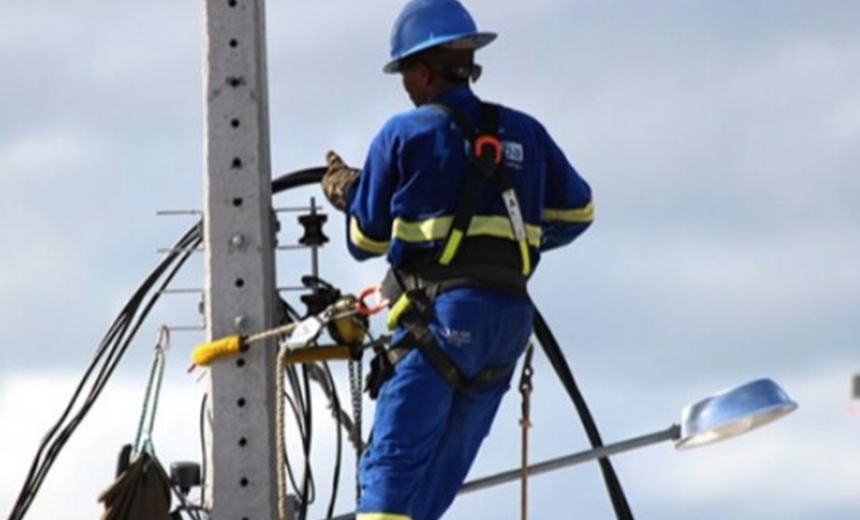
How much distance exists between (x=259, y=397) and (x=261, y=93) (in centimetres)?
118

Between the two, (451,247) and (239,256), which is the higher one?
(239,256)

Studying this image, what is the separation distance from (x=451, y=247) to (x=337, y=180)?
2.34 ft

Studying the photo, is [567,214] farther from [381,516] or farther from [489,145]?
[381,516]

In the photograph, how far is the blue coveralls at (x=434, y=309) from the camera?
13.4m

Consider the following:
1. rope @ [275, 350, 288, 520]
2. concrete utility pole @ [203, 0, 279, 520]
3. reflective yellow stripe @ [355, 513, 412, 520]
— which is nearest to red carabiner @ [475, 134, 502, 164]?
concrete utility pole @ [203, 0, 279, 520]

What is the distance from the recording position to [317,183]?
1436 centimetres

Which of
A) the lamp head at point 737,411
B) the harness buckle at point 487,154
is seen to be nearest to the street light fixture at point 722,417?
the lamp head at point 737,411

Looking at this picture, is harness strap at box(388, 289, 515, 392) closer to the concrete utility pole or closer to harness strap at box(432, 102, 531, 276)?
harness strap at box(432, 102, 531, 276)

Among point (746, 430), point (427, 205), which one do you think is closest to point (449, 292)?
point (427, 205)

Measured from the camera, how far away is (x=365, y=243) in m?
13.6

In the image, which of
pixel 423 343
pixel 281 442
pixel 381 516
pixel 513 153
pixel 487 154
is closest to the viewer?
pixel 381 516

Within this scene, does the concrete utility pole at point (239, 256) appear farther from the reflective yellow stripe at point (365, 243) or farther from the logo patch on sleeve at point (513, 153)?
the logo patch on sleeve at point (513, 153)

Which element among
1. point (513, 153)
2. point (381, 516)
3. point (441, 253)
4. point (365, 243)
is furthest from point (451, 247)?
point (381, 516)

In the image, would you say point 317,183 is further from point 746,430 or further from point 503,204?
point 746,430
